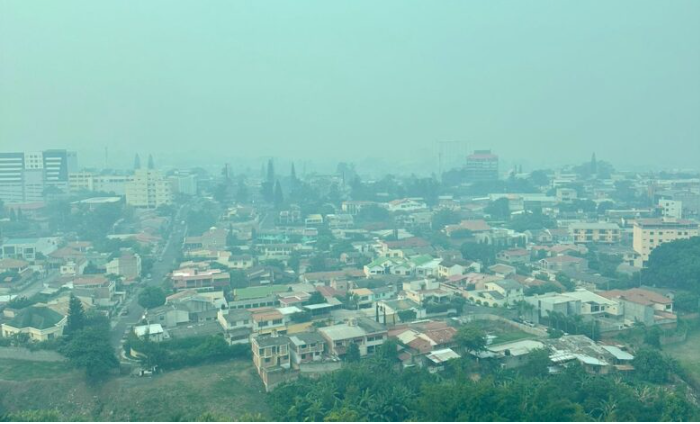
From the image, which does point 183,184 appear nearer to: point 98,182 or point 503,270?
point 98,182

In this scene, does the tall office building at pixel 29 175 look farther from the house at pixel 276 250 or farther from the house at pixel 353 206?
the house at pixel 276 250

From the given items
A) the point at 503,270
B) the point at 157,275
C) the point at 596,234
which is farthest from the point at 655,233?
the point at 157,275

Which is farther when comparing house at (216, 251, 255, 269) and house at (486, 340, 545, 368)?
house at (216, 251, 255, 269)

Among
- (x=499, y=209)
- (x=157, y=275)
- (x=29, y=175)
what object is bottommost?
(x=157, y=275)

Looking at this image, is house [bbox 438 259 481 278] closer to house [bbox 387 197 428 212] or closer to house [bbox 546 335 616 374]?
house [bbox 546 335 616 374]

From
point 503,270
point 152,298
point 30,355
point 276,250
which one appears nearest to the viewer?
point 30,355

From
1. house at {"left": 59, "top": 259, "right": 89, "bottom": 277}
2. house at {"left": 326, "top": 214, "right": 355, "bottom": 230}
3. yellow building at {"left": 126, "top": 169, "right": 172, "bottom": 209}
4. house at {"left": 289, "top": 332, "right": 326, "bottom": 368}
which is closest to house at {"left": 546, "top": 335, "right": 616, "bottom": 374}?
house at {"left": 289, "top": 332, "right": 326, "bottom": 368}

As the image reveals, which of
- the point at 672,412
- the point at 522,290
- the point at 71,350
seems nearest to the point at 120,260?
the point at 71,350
